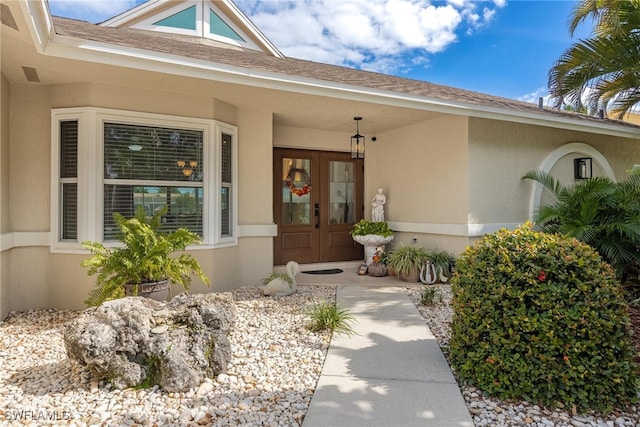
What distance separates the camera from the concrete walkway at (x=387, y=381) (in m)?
2.29

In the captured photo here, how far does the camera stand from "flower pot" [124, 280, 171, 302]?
3939 mm

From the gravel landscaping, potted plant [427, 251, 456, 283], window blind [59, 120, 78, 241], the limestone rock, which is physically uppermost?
window blind [59, 120, 78, 241]

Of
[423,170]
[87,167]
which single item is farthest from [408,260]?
[87,167]

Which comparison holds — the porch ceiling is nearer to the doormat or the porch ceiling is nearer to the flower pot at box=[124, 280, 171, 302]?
the flower pot at box=[124, 280, 171, 302]

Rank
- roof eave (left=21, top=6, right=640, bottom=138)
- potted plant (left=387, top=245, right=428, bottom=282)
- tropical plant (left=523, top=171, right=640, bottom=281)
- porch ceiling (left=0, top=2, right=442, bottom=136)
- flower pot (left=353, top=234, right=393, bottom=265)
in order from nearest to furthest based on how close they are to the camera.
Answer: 1. roof eave (left=21, top=6, right=640, bottom=138)
2. porch ceiling (left=0, top=2, right=442, bottom=136)
3. tropical plant (left=523, top=171, right=640, bottom=281)
4. potted plant (left=387, top=245, right=428, bottom=282)
5. flower pot (left=353, top=234, right=393, bottom=265)

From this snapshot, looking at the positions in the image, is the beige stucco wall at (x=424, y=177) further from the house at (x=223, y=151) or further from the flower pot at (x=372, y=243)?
the flower pot at (x=372, y=243)

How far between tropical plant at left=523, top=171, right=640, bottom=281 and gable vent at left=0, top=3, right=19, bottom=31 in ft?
20.7

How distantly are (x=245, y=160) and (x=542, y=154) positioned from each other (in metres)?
5.75

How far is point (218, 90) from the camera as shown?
487 cm

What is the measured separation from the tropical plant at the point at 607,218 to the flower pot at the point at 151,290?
508 cm

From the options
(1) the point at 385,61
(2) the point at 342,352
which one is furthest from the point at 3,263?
(1) the point at 385,61

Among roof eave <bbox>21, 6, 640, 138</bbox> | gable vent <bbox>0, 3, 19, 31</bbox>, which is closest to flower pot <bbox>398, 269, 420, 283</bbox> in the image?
roof eave <bbox>21, 6, 640, 138</bbox>

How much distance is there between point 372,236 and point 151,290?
162 inches

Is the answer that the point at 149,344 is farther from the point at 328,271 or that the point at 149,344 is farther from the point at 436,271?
the point at 328,271
